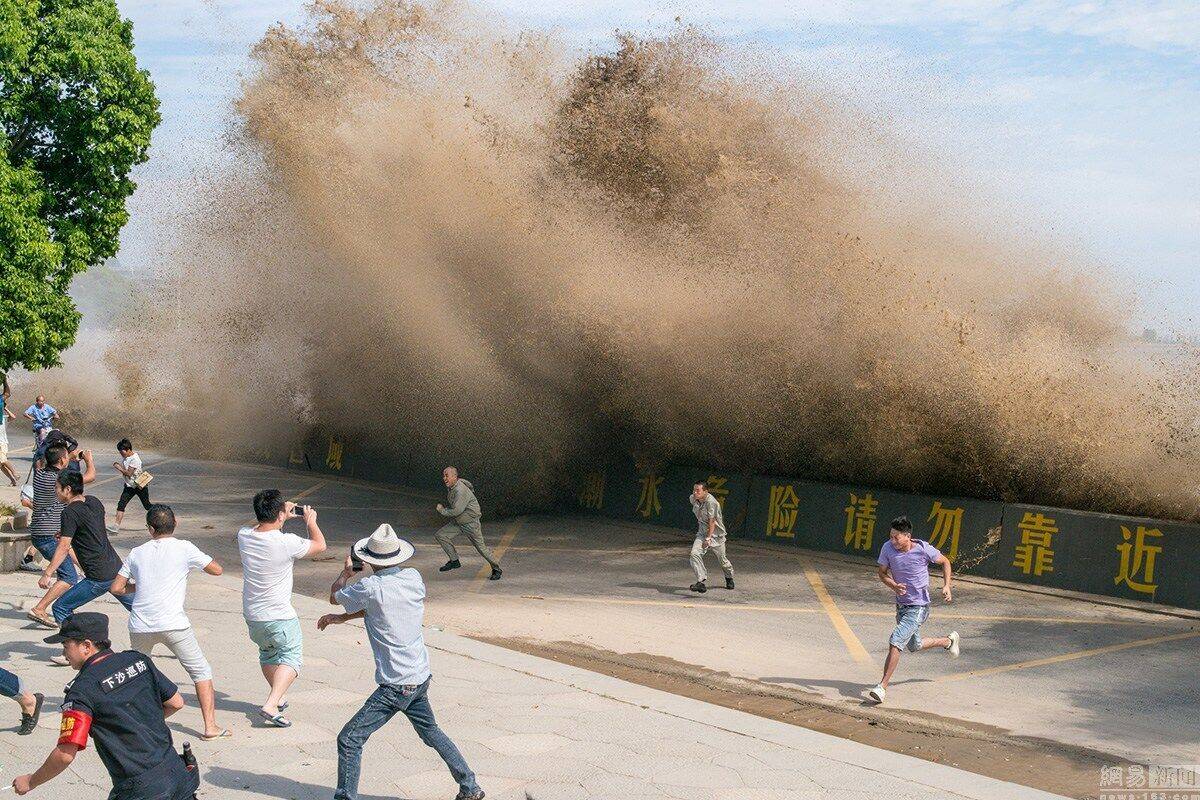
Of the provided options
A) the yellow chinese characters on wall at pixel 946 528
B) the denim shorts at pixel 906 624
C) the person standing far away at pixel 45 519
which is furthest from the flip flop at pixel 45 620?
the yellow chinese characters on wall at pixel 946 528

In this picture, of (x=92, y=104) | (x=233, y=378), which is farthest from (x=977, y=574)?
(x=233, y=378)

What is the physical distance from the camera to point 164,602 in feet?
24.0

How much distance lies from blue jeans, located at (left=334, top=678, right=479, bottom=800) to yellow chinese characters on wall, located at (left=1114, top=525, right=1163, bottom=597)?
439 inches

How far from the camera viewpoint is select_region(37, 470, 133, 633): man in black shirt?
8.87 metres

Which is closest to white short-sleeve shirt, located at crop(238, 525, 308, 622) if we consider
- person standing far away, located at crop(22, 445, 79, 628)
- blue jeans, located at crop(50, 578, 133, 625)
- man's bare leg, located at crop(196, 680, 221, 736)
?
man's bare leg, located at crop(196, 680, 221, 736)

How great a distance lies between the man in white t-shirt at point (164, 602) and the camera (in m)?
7.29

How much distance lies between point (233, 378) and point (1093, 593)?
2364 cm

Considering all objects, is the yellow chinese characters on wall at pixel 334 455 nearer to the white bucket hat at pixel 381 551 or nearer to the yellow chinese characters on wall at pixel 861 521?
the yellow chinese characters on wall at pixel 861 521

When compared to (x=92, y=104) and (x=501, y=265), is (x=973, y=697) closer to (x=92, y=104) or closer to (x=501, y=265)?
(x=501, y=265)

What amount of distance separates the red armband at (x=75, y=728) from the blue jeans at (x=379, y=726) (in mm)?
1692

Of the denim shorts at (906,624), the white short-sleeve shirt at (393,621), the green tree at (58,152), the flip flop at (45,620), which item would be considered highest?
the green tree at (58,152)

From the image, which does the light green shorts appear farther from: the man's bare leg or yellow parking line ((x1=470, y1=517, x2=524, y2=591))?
yellow parking line ((x1=470, y1=517, x2=524, y2=591))

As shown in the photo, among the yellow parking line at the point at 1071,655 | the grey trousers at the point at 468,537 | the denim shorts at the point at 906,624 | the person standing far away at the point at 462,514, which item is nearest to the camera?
the denim shorts at the point at 906,624

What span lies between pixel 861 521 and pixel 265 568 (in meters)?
11.4
